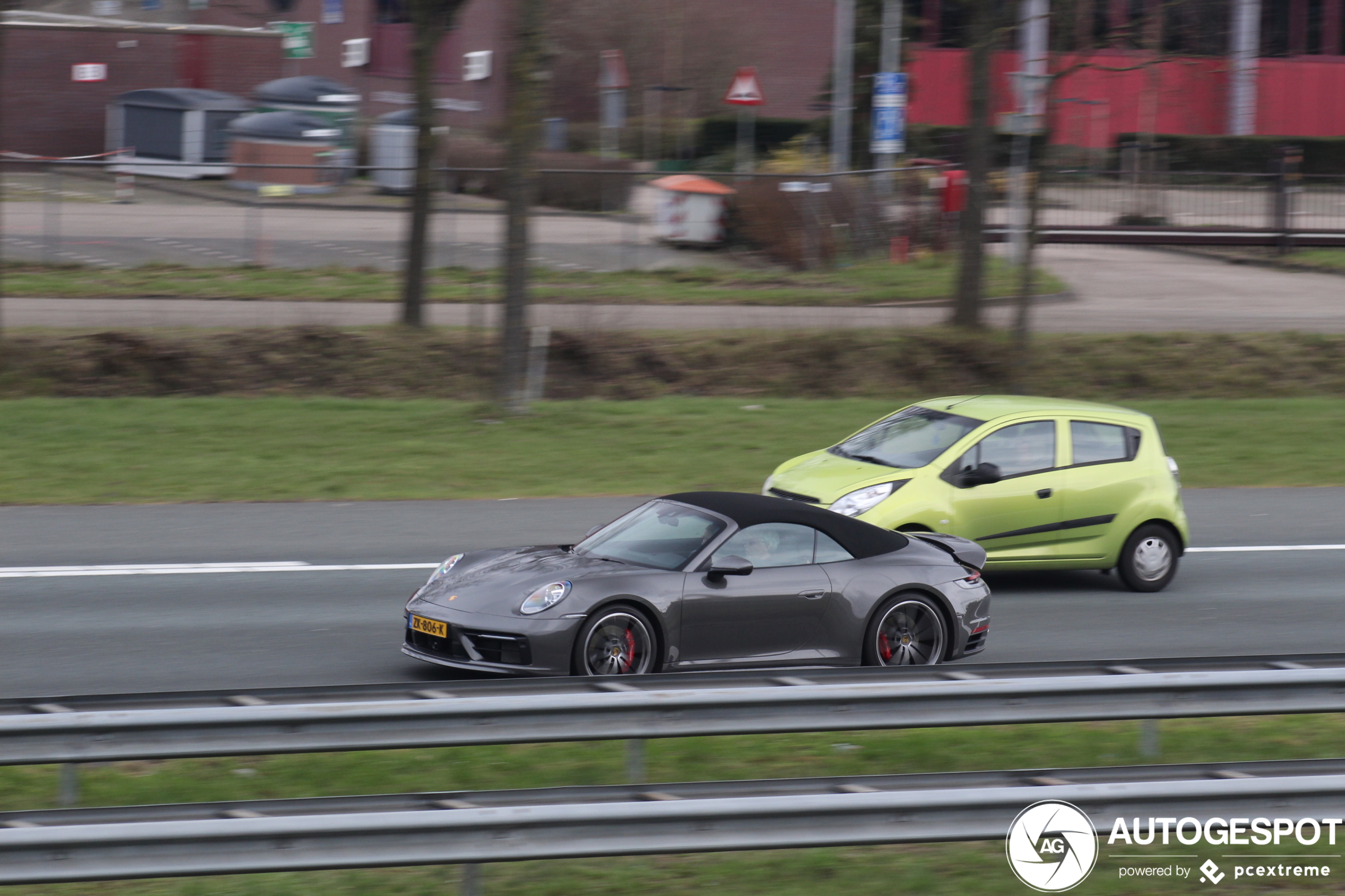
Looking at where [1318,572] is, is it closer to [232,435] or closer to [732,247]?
[232,435]

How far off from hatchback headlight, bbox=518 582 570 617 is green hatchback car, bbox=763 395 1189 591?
11.6 ft

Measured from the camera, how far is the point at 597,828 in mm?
4773

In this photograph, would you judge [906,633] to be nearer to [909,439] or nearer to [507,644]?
[507,644]

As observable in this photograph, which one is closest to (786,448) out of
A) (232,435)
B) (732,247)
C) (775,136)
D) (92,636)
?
(232,435)

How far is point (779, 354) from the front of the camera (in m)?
22.5

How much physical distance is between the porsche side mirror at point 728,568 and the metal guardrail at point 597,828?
335 centimetres

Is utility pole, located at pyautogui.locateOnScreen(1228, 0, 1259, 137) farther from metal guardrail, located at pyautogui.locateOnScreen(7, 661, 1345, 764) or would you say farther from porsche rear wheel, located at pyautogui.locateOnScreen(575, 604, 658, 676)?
metal guardrail, located at pyautogui.locateOnScreen(7, 661, 1345, 764)

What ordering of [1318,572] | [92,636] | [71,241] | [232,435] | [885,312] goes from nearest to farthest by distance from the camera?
1. [92,636]
2. [1318,572]
3. [232,435]
4. [885,312]
5. [71,241]

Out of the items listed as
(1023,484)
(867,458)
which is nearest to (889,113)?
(867,458)

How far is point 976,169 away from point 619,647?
16.4 metres

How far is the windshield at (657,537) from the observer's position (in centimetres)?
883

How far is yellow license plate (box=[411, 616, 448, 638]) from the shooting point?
8.42 metres

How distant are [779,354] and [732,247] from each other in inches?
309

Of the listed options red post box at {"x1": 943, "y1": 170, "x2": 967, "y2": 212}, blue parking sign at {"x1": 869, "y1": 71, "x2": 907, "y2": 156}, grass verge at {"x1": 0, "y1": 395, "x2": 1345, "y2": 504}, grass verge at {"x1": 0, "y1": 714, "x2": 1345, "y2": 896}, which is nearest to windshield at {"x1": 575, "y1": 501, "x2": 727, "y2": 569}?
grass verge at {"x1": 0, "y1": 714, "x2": 1345, "y2": 896}
